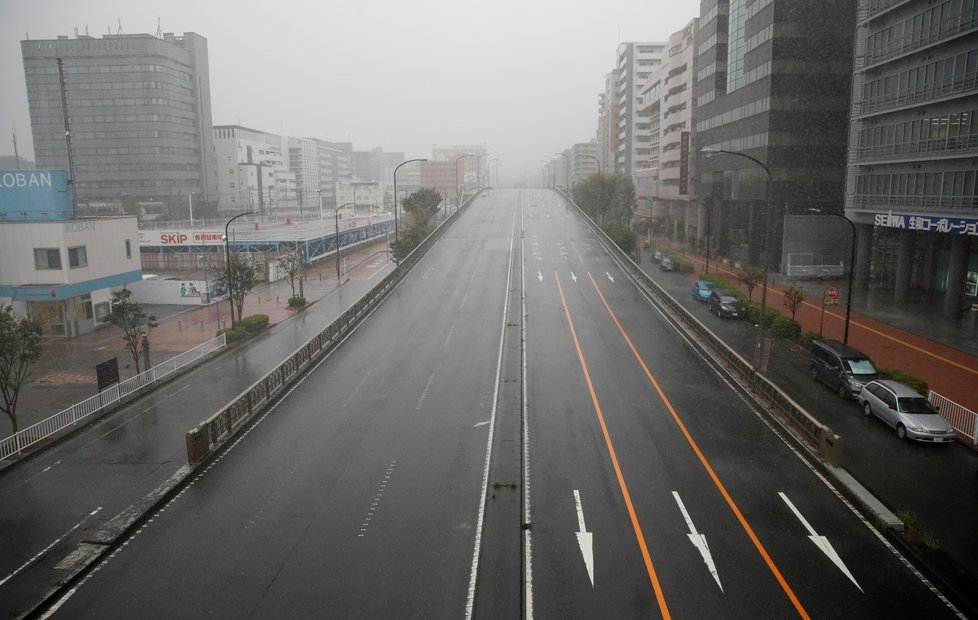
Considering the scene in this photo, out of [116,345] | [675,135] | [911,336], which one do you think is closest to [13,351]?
[116,345]

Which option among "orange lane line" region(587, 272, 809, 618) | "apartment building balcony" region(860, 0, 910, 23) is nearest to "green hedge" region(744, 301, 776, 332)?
"orange lane line" region(587, 272, 809, 618)

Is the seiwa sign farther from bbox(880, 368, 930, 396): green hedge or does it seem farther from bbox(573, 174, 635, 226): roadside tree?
bbox(880, 368, 930, 396): green hedge

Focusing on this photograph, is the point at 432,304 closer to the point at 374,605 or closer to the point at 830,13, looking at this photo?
the point at 374,605

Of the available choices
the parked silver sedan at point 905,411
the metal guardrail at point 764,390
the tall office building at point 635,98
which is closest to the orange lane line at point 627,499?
the metal guardrail at point 764,390

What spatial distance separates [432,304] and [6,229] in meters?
26.5

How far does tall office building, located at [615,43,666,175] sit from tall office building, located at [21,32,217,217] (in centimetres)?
9446

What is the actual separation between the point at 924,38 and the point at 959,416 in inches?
1174

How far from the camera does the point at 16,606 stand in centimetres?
1272

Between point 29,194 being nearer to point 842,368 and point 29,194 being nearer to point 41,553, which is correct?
point 41,553

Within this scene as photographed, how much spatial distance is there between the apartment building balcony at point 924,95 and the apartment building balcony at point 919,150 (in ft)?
7.86

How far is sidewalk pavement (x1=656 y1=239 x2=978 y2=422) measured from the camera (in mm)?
27359

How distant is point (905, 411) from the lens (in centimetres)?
2156

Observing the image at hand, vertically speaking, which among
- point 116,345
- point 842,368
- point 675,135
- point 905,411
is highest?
point 675,135

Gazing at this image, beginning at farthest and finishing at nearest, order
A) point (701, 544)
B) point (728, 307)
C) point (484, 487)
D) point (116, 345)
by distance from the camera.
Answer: point (728, 307) → point (116, 345) → point (484, 487) → point (701, 544)
